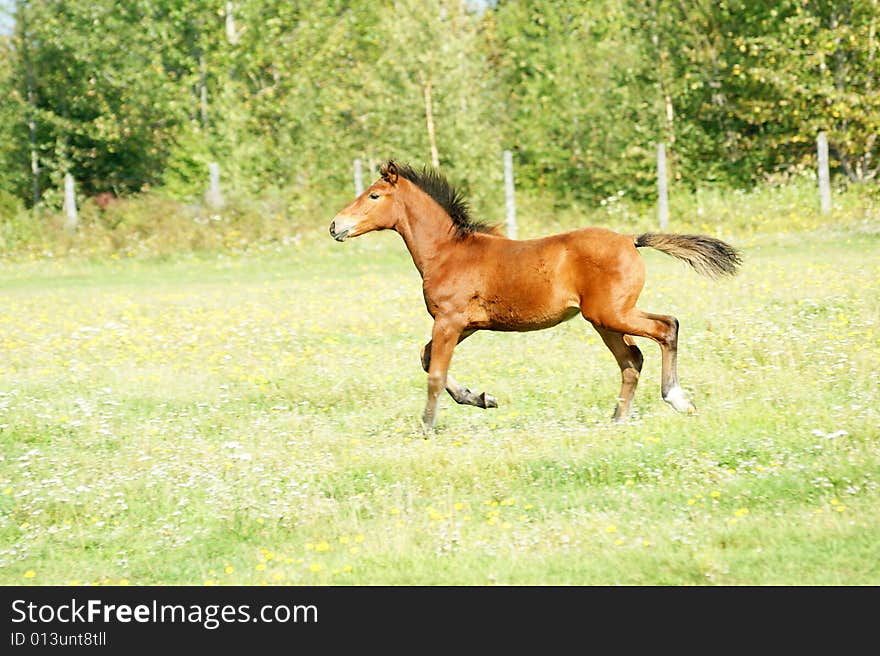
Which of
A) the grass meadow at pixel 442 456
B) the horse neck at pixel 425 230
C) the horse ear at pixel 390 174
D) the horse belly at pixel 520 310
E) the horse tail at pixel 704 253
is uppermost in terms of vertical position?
the horse ear at pixel 390 174

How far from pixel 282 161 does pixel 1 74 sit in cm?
966

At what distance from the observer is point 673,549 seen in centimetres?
669

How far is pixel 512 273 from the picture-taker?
9977 millimetres

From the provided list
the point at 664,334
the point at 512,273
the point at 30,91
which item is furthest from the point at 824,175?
the point at 30,91

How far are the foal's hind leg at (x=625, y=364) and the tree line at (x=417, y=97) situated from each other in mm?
22263

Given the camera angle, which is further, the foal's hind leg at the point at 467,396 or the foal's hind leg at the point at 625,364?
the foal's hind leg at the point at 467,396

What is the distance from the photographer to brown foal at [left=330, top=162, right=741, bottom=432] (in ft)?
31.8

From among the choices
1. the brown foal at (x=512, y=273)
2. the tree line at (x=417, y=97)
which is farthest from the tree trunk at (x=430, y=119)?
the brown foal at (x=512, y=273)

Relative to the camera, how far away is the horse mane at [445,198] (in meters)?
10.5

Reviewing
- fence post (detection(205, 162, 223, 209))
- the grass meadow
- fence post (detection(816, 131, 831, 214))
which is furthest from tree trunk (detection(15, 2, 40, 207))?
the grass meadow

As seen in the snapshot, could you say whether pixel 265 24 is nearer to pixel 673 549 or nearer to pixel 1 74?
pixel 1 74

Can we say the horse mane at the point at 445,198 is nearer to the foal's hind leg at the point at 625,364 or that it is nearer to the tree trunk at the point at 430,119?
the foal's hind leg at the point at 625,364

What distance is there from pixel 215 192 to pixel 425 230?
79.9 feet

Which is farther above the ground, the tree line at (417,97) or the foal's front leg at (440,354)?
the tree line at (417,97)
